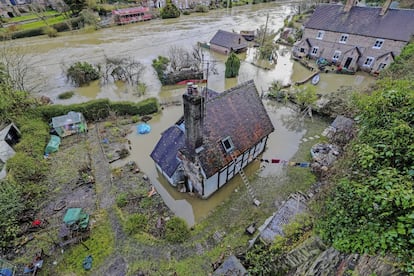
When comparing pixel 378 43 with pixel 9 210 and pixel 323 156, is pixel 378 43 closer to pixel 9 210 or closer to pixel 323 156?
pixel 323 156

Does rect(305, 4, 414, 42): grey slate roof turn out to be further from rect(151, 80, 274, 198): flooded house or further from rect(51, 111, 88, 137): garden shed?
rect(51, 111, 88, 137): garden shed

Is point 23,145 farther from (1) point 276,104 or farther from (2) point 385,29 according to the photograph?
(2) point 385,29

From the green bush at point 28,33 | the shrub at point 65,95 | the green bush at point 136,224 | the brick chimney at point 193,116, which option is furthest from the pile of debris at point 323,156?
the green bush at point 28,33

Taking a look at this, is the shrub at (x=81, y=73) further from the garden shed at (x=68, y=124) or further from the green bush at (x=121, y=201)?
the green bush at (x=121, y=201)

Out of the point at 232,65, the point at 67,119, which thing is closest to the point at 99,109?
the point at 67,119

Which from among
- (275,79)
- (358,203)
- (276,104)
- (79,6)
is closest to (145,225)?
(358,203)
